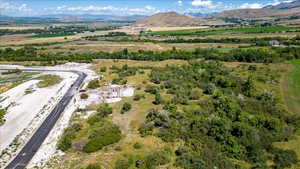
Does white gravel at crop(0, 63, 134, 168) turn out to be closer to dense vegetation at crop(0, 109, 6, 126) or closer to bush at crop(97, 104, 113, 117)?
dense vegetation at crop(0, 109, 6, 126)

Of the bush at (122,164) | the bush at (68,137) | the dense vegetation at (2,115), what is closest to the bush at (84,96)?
the bush at (68,137)

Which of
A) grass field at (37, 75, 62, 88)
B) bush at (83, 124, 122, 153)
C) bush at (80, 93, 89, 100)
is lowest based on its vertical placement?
bush at (83, 124, 122, 153)

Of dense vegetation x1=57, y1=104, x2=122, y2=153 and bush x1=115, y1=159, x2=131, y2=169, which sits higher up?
dense vegetation x1=57, y1=104, x2=122, y2=153

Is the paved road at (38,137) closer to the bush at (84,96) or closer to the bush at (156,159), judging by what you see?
the bush at (84,96)

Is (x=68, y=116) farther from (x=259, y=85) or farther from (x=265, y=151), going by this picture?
(x=259, y=85)

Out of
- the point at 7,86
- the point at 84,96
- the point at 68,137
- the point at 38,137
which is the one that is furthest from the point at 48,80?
the point at 68,137

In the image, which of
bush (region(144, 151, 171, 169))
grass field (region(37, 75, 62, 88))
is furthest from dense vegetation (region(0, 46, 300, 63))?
bush (region(144, 151, 171, 169))

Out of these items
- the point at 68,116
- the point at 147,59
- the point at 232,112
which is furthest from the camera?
the point at 147,59

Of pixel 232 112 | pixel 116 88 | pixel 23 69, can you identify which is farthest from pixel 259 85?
pixel 23 69
